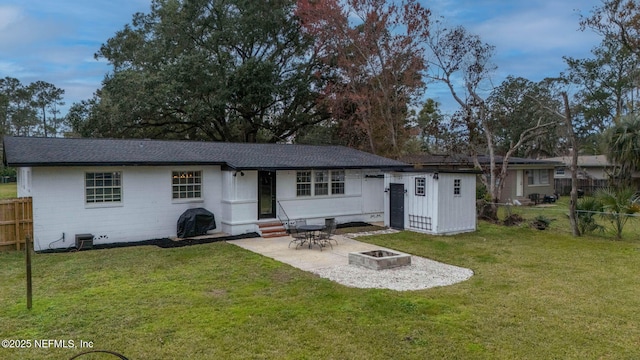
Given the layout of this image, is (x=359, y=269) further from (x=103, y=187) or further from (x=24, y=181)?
(x=24, y=181)

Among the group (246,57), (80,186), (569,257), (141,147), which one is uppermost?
(246,57)

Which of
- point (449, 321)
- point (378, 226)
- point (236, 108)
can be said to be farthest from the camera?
point (236, 108)

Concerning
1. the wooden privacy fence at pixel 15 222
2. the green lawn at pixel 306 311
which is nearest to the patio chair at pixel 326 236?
the green lawn at pixel 306 311

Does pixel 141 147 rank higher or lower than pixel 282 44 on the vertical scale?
lower

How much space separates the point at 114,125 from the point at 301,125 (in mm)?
11573

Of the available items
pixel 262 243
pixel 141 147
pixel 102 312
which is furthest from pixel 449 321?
pixel 141 147

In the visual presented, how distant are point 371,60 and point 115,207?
15954mm

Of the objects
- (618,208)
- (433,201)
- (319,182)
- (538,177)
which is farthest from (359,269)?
Result: (538,177)

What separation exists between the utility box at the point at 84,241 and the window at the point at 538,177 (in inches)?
992

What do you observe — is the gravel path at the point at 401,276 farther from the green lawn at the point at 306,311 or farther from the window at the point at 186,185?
the window at the point at 186,185

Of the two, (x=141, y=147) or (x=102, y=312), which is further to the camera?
(x=141, y=147)

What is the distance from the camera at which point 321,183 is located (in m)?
15.5

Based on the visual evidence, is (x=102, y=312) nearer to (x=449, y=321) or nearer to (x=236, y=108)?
(x=449, y=321)

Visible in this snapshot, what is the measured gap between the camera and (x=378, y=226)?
618 inches
